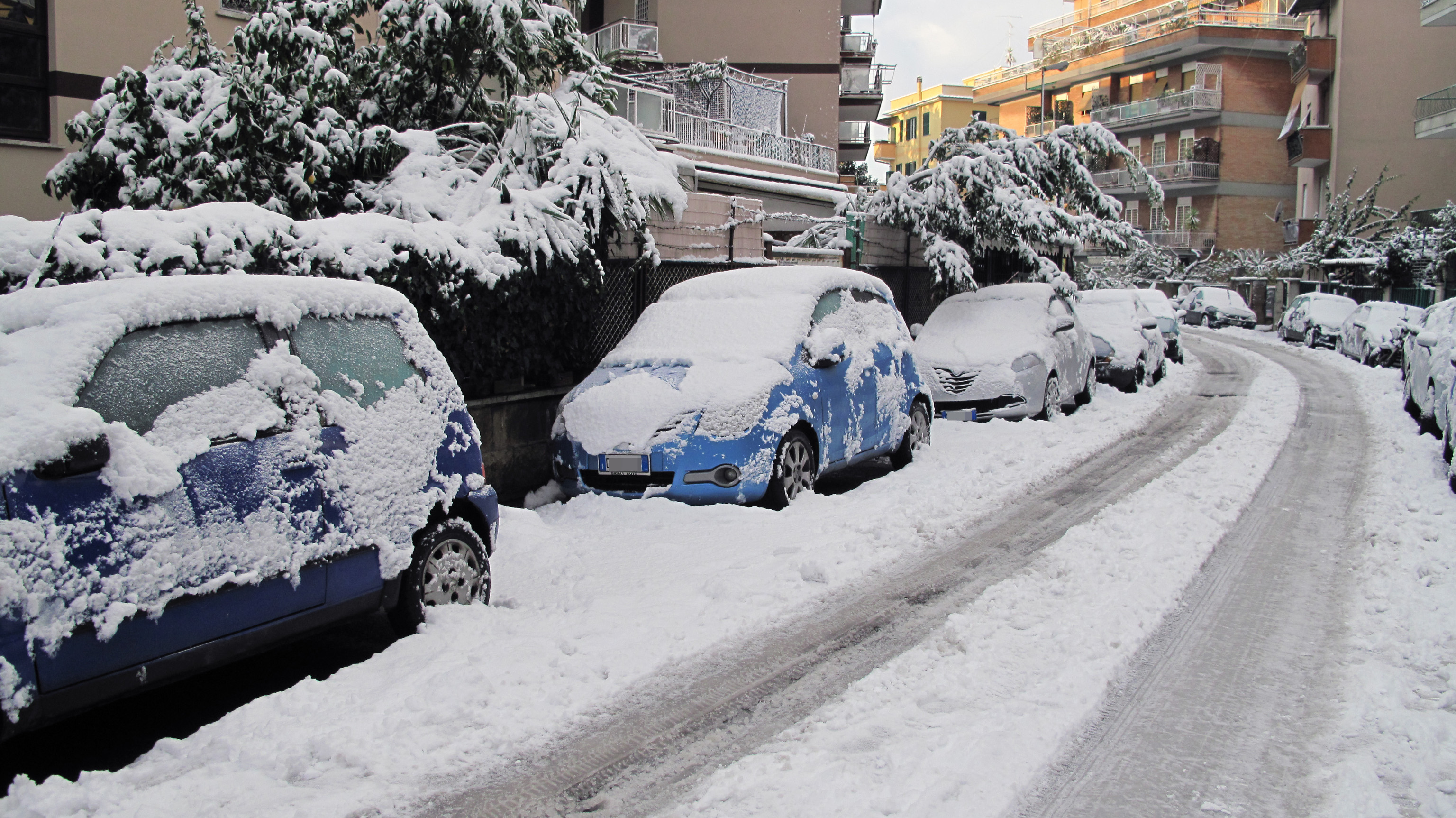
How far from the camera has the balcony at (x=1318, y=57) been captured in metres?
41.3

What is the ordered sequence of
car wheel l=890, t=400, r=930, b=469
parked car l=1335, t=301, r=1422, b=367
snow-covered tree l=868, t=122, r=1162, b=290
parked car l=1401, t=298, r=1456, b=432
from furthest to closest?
parked car l=1335, t=301, r=1422, b=367 → snow-covered tree l=868, t=122, r=1162, b=290 → parked car l=1401, t=298, r=1456, b=432 → car wheel l=890, t=400, r=930, b=469

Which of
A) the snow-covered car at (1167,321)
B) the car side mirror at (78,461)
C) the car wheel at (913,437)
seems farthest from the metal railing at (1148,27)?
the car side mirror at (78,461)

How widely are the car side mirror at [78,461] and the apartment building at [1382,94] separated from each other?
46.6 meters

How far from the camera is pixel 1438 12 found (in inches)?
1144

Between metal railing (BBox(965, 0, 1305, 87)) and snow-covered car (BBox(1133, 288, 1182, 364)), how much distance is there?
33.1 m

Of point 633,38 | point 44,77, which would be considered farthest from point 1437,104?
point 44,77

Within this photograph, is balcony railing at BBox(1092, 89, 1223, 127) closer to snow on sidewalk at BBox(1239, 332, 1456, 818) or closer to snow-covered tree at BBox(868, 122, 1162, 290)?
snow-covered tree at BBox(868, 122, 1162, 290)

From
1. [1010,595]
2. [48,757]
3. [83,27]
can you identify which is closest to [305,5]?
[83,27]

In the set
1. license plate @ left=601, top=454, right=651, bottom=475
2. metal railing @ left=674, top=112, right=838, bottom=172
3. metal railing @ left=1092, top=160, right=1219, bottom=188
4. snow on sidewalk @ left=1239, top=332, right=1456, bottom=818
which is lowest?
snow on sidewalk @ left=1239, top=332, right=1456, bottom=818

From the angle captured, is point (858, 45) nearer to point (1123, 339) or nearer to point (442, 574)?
point (1123, 339)

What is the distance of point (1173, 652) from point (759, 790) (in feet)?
8.19

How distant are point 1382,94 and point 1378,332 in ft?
84.5

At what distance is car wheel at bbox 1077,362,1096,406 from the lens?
557 inches

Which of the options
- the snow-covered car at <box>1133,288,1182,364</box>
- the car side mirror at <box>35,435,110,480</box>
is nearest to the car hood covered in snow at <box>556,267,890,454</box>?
the car side mirror at <box>35,435,110,480</box>
